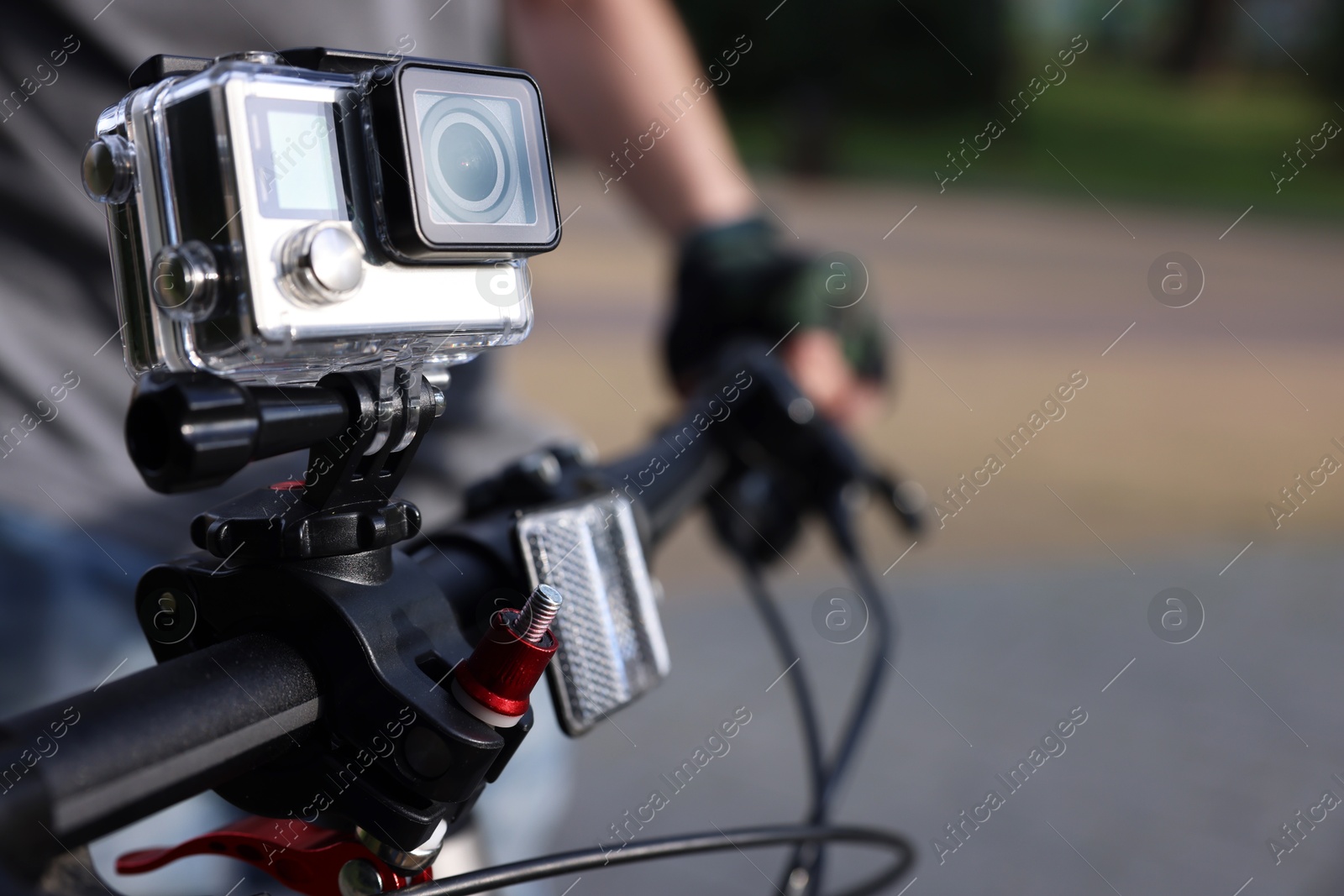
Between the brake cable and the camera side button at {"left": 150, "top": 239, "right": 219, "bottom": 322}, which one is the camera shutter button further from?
the brake cable

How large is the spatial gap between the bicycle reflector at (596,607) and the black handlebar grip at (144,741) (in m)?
0.22

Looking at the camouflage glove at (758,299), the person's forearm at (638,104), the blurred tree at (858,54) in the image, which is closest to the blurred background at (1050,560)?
the person's forearm at (638,104)

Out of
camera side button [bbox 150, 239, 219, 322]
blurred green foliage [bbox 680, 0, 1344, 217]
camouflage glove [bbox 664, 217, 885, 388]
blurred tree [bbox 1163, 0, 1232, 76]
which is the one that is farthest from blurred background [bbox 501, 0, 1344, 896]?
blurred tree [bbox 1163, 0, 1232, 76]

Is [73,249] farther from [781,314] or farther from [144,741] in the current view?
[144,741]

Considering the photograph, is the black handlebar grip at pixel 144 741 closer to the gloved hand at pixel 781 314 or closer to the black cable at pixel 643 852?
the black cable at pixel 643 852

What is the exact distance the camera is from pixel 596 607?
0.86 meters

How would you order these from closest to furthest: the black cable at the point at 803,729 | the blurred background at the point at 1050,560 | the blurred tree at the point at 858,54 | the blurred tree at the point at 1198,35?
1. the black cable at the point at 803,729
2. the blurred background at the point at 1050,560
3. the blurred tree at the point at 858,54
4. the blurred tree at the point at 1198,35

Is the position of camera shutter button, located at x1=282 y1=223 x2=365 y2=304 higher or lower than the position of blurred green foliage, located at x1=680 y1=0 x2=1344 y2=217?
lower

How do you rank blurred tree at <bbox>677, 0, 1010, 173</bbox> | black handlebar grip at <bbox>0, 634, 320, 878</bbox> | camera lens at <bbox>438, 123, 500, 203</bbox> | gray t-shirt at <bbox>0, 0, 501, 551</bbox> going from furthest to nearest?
blurred tree at <bbox>677, 0, 1010, 173</bbox> < gray t-shirt at <bbox>0, 0, 501, 551</bbox> < camera lens at <bbox>438, 123, 500, 203</bbox> < black handlebar grip at <bbox>0, 634, 320, 878</bbox>

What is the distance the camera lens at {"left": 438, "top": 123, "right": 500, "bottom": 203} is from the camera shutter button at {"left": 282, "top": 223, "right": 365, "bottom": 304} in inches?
2.9

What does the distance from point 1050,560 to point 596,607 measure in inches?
186

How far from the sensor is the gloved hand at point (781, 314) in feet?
5.06

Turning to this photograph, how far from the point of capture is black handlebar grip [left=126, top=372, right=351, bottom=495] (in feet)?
1.79

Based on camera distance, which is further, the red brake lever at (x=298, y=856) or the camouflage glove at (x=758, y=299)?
the camouflage glove at (x=758, y=299)
